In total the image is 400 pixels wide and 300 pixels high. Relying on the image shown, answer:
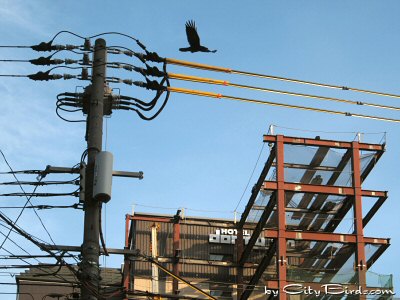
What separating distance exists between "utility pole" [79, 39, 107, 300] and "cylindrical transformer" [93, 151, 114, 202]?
394 mm

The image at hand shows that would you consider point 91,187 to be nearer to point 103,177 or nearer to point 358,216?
point 103,177

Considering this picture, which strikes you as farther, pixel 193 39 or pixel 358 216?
pixel 358 216

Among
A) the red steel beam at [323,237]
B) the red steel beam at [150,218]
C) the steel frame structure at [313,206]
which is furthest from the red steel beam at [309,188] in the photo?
the red steel beam at [150,218]

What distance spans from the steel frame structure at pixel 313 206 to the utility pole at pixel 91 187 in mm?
33326

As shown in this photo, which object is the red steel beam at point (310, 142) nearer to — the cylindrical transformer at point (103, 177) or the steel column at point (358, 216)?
the steel column at point (358, 216)

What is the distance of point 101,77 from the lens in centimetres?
2209

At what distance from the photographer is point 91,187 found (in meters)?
21.1

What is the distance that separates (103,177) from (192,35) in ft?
15.3

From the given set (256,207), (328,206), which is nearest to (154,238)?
(256,207)

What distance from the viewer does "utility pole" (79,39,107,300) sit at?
2052 centimetres

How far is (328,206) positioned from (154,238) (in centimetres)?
1155

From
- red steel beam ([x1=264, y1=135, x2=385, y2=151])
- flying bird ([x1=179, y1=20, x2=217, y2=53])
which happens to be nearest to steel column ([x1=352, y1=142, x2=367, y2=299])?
red steel beam ([x1=264, y1=135, x2=385, y2=151])

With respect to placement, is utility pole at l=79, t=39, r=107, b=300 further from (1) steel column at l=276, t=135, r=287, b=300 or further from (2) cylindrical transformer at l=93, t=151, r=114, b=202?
(1) steel column at l=276, t=135, r=287, b=300

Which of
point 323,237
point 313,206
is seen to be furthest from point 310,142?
point 323,237
